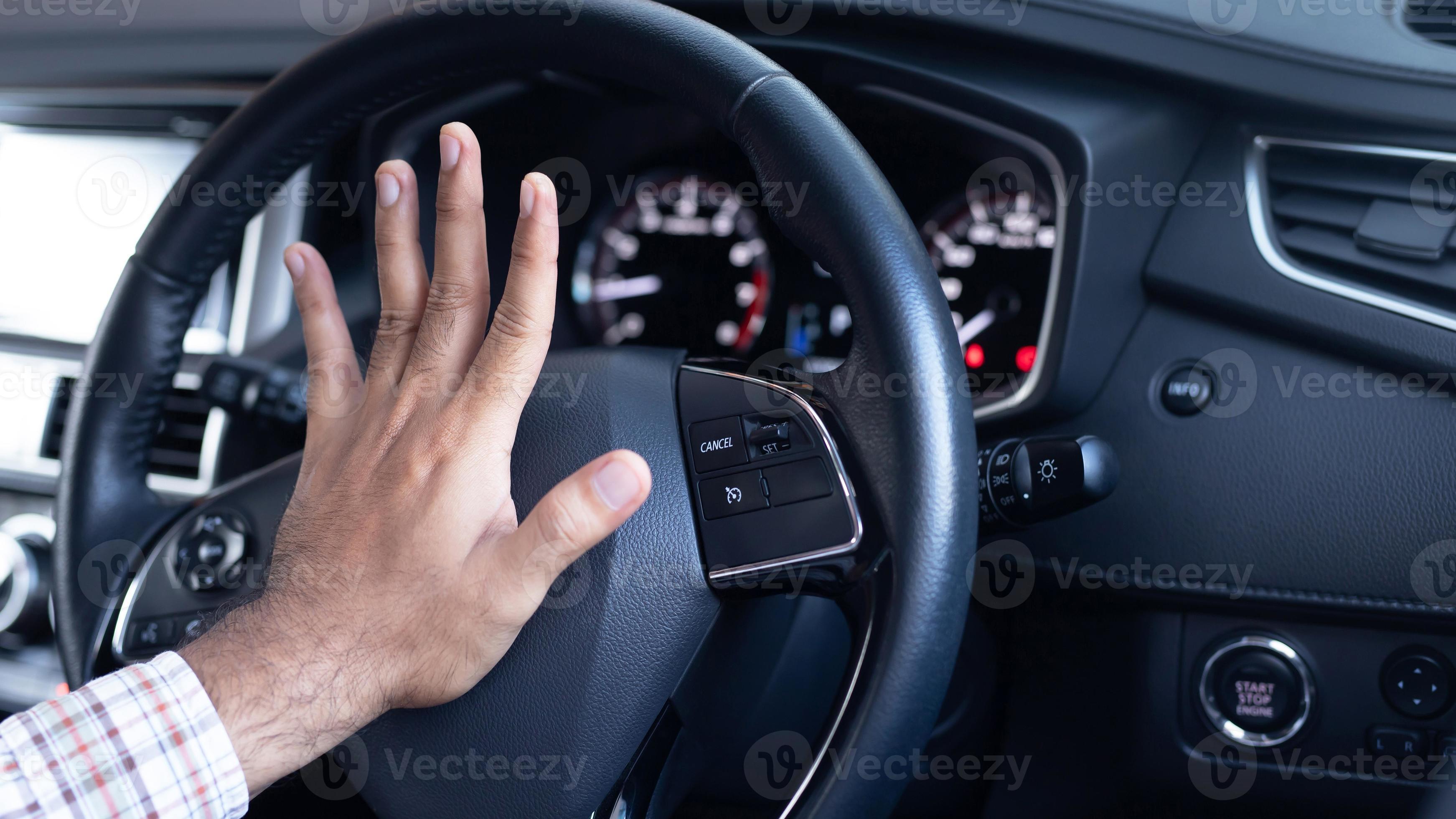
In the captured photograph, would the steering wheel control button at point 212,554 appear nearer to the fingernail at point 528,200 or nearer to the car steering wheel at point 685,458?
the car steering wheel at point 685,458

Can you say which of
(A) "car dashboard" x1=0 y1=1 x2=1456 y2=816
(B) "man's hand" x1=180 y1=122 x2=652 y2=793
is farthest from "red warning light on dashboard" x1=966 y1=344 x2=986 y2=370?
(B) "man's hand" x1=180 y1=122 x2=652 y2=793

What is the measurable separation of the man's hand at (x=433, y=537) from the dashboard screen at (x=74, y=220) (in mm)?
960

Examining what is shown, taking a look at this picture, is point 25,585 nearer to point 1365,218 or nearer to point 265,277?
point 265,277

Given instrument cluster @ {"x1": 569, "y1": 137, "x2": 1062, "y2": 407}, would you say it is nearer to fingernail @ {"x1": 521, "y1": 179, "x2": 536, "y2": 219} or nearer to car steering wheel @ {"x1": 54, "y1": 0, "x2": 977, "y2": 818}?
car steering wheel @ {"x1": 54, "y1": 0, "x2": 977, "y2": 818}

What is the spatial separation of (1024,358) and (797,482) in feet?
2.42

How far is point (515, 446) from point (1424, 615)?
0.82 metres

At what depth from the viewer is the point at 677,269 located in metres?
1.59

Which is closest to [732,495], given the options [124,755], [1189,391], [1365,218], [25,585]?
[124,755]

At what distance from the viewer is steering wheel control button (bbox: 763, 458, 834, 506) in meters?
0.67

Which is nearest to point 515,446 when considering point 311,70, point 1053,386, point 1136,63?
point 311,70

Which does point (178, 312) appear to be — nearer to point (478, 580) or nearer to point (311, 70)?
point (311, 70)

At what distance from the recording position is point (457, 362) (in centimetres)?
71

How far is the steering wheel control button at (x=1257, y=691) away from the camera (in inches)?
38.4

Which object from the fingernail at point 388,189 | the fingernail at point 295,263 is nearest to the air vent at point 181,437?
the fingernail at point 295,263
